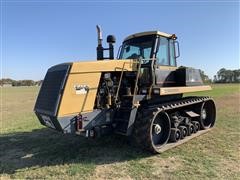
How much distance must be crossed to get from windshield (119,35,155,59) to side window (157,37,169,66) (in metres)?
0.34

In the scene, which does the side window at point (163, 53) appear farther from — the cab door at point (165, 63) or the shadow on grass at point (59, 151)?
the shadow on grass at point (59, 151)

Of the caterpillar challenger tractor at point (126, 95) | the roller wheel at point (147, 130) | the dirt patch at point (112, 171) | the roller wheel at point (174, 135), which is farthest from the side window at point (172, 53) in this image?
the dirt patch at point (112, 171)

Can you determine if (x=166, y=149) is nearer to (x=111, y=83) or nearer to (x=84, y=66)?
(x=111, y=83)

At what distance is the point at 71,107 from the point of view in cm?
573

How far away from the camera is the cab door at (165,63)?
7379mm

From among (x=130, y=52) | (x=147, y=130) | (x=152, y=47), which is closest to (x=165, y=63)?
(x=152, y=47)

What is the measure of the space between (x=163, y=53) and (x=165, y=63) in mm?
314

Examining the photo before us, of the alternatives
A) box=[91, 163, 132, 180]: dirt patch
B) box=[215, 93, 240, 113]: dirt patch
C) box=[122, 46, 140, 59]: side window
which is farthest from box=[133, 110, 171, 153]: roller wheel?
box=[215, 93, 240, 113]: dirt patch

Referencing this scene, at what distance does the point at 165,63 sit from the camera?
7.83 metres

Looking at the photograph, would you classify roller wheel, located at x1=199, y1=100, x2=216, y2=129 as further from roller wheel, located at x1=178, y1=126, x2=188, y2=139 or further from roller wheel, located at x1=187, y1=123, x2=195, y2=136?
roller wheel, located at x1=178, y1=126, x2=188, y2=139

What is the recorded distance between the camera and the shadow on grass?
20.0 ft

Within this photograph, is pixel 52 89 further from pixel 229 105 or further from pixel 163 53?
pixel 229 105

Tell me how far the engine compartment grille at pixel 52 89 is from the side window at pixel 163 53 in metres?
2.94

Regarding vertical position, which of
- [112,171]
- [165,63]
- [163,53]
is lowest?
[112,171]
